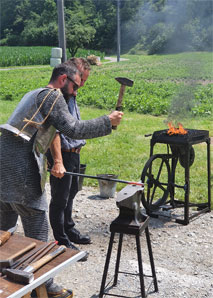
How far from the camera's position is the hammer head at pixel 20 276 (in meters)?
2.17

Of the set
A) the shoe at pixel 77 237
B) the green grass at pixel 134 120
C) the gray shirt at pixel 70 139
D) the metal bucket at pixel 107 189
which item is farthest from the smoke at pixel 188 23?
the shoe at pixel 77 237

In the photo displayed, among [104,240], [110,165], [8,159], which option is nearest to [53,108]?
[8,159]

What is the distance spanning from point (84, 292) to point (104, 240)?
1094 mm

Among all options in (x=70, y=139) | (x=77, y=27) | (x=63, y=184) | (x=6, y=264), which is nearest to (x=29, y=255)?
(x=6, y=264)

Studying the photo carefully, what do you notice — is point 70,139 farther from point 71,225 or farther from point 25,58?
point 25,58

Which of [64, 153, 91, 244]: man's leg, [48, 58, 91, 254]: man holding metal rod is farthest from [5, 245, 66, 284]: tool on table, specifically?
[64, 153, 91, 244]: man's leg

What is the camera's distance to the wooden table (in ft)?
6.95

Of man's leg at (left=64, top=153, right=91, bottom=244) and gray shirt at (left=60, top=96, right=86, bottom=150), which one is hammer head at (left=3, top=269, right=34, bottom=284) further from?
man's leg at (left=64, top=153, right=91, bottom=244)

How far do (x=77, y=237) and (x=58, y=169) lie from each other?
109 centimetres

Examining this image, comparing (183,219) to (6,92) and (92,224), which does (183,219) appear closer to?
(92,224)

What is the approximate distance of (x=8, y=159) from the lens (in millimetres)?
2918

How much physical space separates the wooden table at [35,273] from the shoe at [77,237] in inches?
68.1

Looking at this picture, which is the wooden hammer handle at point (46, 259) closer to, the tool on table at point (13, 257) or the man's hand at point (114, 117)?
the tool on table at point (13, 257)

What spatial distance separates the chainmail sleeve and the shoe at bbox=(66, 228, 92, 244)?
183 cm
